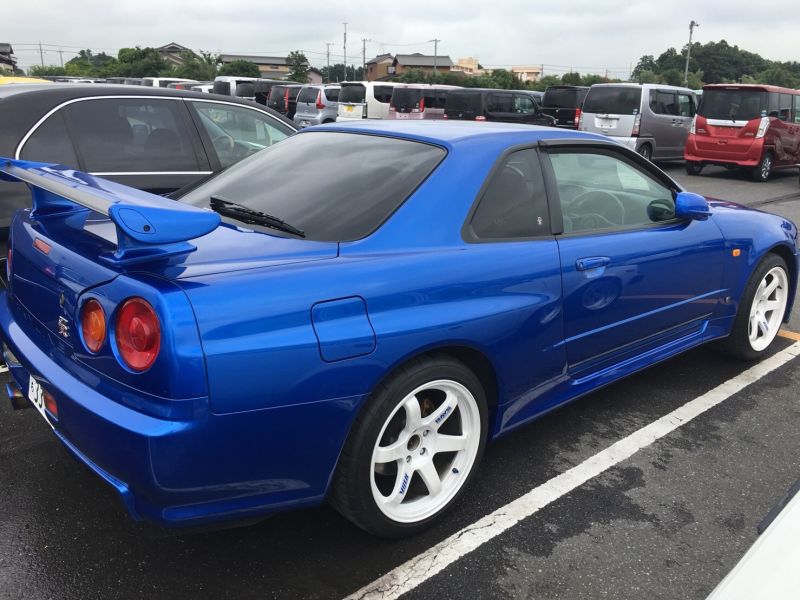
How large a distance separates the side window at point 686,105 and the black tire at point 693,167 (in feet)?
5.29

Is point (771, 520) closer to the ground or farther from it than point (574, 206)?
closer to the ground

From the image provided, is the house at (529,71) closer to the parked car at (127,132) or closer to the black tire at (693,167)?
the black tire at (693,167)

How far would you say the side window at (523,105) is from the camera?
1706 cm

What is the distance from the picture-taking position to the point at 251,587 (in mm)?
2246

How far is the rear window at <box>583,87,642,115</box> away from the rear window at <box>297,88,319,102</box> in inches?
352

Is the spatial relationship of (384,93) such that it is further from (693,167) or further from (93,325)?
(93,325)

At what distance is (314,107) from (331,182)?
1870 cm

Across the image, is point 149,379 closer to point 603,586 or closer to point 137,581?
point 137,581

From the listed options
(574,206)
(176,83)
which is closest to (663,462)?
(574,206)

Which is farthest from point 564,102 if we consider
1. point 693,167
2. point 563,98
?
→ point 693,167

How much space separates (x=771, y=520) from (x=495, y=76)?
4616 centimetres

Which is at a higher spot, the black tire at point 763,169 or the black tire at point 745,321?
the black tire at point 763,169

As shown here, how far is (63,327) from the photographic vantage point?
221 cm

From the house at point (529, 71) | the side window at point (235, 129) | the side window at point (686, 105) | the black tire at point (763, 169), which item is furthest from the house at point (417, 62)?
the side window at point (235, 129)
